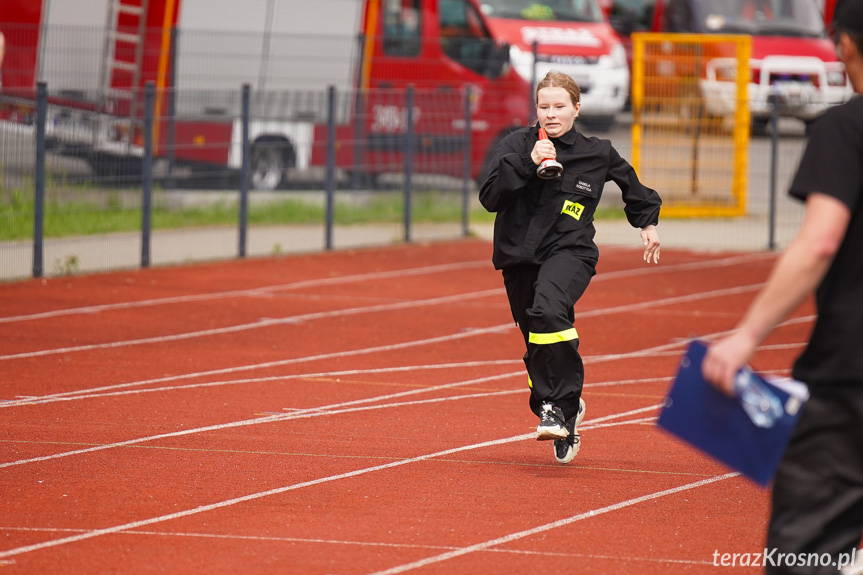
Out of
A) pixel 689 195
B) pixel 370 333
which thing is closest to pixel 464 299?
pixel 370 333

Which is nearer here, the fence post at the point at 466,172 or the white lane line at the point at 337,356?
the white lane line at the point at 337,356

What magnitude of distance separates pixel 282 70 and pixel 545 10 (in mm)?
4968

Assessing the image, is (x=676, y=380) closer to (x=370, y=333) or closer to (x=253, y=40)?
(x=370, y=333)

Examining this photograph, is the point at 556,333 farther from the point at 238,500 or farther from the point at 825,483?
the point at 825,483

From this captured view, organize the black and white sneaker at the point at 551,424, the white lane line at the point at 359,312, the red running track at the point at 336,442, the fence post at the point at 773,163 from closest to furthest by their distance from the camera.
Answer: the red running track at the point at 336,442, the black and white sneaker at the point at 551,424, the white lane line at the point at 359,312, the fence post at the point at 773,163

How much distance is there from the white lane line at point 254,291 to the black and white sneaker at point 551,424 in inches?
240

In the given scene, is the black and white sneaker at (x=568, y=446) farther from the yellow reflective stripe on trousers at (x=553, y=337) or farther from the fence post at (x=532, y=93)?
the fence post at (x=532, y=93)

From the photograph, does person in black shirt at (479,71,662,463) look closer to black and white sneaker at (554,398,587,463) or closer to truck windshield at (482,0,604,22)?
black and white sneaker at (554,398,587,463)

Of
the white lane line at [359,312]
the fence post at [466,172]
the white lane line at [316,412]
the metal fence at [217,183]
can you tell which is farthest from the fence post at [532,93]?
the white lane line at [316,412]

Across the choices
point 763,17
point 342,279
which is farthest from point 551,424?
point 763,17

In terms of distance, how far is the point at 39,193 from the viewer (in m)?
13.8

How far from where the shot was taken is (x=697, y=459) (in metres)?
6.99

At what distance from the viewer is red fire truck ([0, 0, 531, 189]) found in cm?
1703

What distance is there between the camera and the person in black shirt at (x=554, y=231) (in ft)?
21.2
